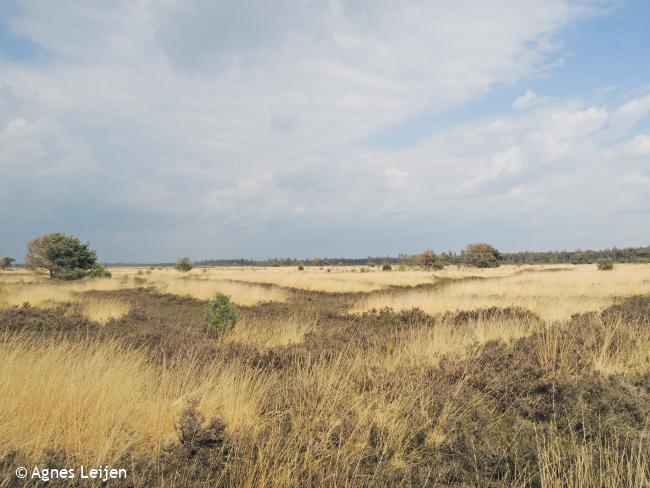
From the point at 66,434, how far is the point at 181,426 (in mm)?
1010

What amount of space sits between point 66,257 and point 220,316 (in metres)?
38.9

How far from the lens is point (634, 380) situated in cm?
569

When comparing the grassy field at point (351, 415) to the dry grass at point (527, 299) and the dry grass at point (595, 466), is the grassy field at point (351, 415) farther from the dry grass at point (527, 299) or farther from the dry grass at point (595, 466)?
the dry grass at point (527, 299)

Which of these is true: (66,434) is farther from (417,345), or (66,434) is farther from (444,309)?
(444,309)

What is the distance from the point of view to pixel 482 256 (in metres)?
71.1

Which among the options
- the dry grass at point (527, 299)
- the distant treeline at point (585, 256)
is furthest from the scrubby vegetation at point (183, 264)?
the distant treeline at point (585, 256)

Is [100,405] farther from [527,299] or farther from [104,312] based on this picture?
[527,299]

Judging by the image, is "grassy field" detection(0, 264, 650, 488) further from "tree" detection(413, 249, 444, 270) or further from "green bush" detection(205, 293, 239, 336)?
"tree" detection(413, 249, 444, 270)

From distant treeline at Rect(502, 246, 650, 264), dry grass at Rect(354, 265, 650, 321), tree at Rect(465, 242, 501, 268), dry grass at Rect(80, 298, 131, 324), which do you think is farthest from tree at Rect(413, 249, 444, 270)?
dry grass at Rect(80, 298, 131, 324)

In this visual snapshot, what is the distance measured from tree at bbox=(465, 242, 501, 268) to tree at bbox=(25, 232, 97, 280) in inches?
2232

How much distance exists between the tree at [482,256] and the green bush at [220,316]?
64.4 metres

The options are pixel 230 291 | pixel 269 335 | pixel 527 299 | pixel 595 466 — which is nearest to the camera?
pixel 595 466

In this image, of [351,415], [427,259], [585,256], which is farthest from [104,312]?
[585,256]

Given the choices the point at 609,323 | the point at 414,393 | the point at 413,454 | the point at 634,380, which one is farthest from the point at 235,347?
the point at 609,323
